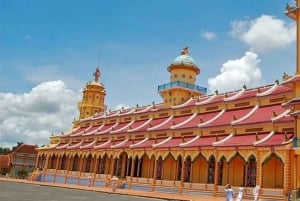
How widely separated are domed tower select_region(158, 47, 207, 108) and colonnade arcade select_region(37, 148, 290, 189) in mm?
9940

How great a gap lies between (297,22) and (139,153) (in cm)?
2072

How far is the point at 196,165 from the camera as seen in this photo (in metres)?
36.7

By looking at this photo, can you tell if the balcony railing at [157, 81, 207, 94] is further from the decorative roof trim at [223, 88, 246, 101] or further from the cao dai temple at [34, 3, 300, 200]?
the decorative roof trim at [223, 88, 246, 101]

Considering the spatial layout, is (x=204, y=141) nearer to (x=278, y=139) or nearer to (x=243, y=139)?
(x=243, y=139)

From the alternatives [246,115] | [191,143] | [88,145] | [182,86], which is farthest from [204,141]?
[88,145]

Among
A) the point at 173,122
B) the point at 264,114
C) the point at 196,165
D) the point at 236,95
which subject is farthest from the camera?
the point at 173,122

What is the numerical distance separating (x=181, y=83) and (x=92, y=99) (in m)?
26.3

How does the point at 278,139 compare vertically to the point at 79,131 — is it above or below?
below

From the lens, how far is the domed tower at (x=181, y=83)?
162ft

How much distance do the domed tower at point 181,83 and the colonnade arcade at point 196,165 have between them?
9.94 meters

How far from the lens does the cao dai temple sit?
28.8 meters

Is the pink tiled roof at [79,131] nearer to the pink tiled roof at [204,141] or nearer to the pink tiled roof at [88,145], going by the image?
the pink tiled roof at [88,145]

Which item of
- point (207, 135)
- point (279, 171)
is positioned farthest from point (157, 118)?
point (279, 171)

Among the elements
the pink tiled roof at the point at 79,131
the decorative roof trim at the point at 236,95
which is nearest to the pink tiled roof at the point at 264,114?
the decorative roof trim at the point at 236,95
